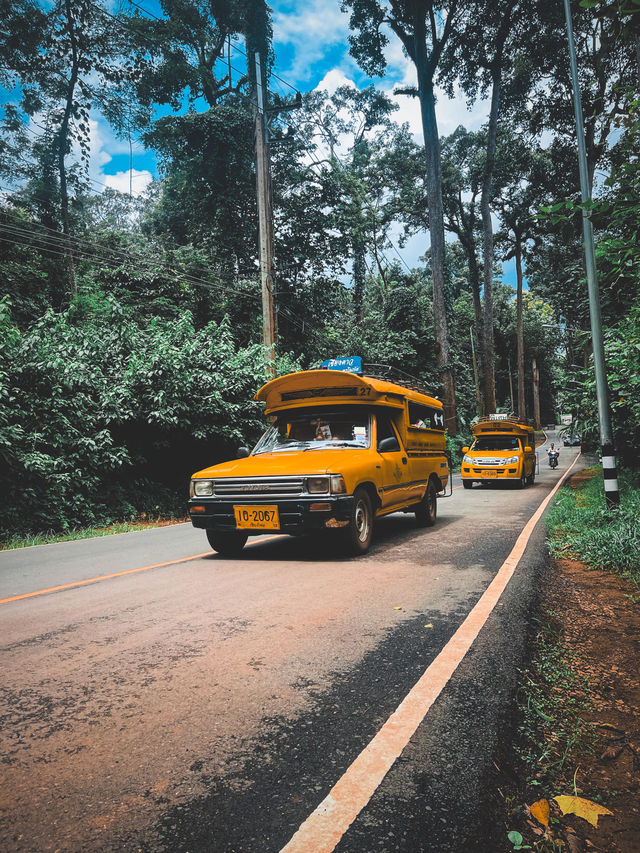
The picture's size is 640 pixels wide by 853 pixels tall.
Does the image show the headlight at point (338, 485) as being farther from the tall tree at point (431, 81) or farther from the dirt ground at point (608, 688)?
the tall tree at point (431, 81)

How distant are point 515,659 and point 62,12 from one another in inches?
1173

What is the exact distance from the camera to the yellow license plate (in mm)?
6340

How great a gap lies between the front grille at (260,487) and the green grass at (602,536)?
3.43 metres

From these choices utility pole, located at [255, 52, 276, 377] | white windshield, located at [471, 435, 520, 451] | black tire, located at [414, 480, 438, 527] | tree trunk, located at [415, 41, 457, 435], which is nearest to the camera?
black tire, located at [414, 480, 438, 527]

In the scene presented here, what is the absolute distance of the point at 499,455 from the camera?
18500 mm

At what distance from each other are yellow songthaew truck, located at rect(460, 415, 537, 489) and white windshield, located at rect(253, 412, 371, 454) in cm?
1165

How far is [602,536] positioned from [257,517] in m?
4.20

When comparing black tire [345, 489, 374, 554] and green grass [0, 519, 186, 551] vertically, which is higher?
black tire [345, 489, 374, 554]

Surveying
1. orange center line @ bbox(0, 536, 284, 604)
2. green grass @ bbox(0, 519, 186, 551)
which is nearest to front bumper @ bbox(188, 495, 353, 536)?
orange center line @ bbox(0, 536, 284, 604)

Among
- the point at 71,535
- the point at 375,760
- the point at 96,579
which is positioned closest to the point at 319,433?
the point at 96,579

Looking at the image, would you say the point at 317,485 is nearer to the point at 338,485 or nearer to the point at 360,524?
the point at 338,485

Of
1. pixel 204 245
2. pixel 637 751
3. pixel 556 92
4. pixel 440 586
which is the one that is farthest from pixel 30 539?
pixel 556 92

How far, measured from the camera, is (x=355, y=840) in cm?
174

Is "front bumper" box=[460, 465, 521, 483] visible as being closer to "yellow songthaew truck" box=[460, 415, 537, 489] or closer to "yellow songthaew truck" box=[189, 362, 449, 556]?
"yellow songthaew truck" box=[460, 415, 537, 489]
